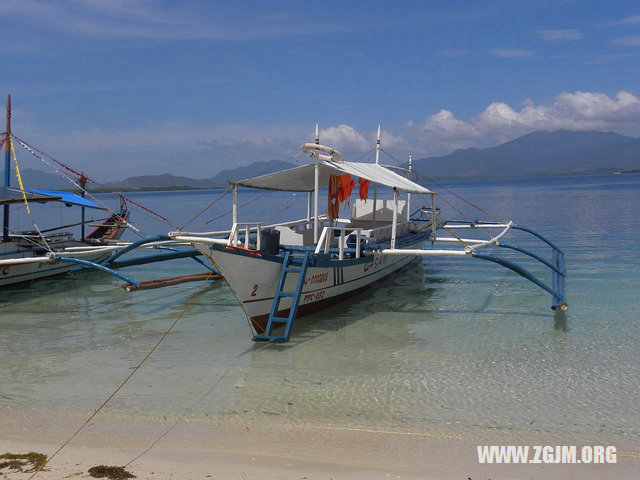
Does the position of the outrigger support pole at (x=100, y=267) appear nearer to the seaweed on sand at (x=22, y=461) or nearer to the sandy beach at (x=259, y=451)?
the sandy beach at (x=259, y=451)

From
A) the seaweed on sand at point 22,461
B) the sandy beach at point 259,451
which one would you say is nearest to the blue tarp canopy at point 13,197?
the sandy beach at point 259,451

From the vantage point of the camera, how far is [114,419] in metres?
6.46

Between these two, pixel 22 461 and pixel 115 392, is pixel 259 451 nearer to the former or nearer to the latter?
pixel 22 461

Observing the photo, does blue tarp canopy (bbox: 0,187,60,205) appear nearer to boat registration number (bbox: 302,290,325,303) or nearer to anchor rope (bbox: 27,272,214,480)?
anchor rope (bbox: 27,272,214,480)

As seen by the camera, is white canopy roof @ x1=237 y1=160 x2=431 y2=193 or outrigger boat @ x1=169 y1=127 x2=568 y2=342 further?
white canopy roof @ x1=237 y1=160 x2=431 y2=193

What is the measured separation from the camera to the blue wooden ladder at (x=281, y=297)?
8.91 meters

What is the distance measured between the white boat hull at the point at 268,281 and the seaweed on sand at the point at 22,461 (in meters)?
3.59

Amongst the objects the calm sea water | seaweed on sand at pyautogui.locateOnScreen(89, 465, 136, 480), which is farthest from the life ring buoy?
seaweed on sand at pyautogui.locateOnScreen(89, 465, 136, 480)

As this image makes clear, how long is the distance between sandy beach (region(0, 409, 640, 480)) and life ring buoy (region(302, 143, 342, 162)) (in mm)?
5101

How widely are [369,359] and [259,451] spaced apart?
10.8 ft

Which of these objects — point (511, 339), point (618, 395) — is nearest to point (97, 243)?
point (511, 339)

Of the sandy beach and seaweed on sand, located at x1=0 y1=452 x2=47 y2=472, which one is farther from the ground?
the sandy beach

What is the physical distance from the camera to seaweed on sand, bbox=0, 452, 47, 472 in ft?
17.0

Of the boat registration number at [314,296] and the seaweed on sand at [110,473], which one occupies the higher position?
the boat registration number at [314,296]
